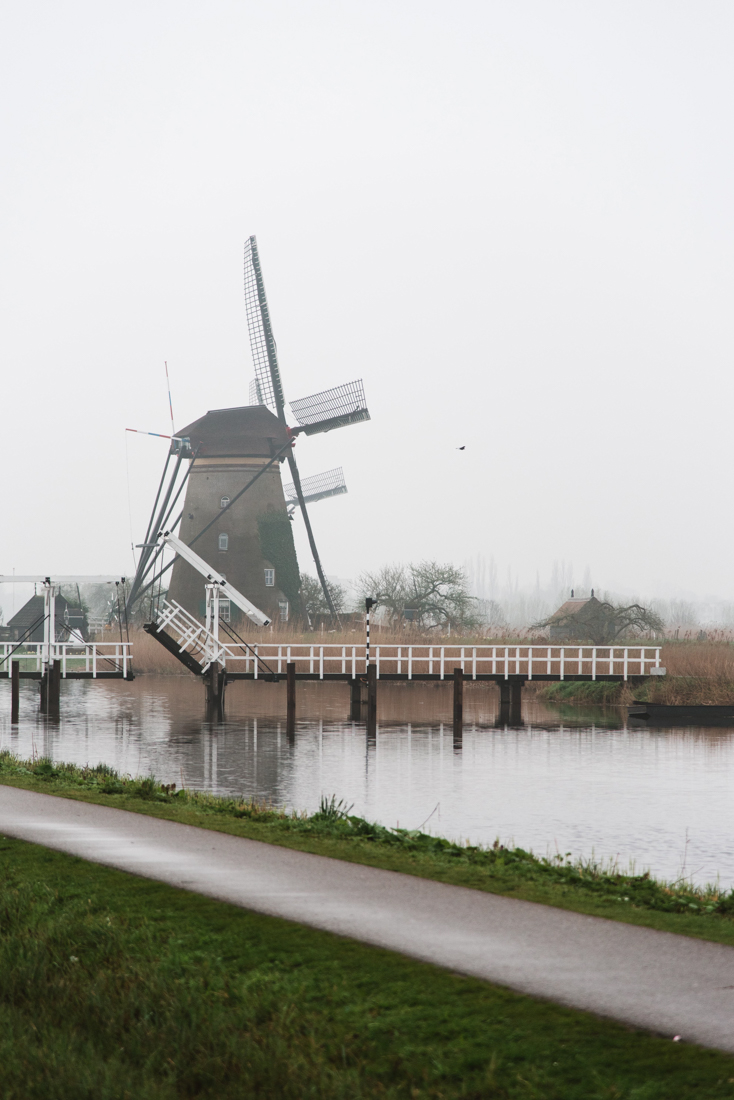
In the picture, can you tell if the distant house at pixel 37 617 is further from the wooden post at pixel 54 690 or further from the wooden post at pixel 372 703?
the wooden post at pixel 372 703

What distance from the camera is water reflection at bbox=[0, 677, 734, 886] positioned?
52.3 ft

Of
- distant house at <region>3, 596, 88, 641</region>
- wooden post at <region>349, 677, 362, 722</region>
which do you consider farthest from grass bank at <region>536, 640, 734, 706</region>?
distant house at <region>3, 596, 88, 641</region>

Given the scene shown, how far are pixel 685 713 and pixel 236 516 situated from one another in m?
23.6

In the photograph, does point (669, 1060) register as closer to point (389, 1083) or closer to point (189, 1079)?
point (389, 1083)

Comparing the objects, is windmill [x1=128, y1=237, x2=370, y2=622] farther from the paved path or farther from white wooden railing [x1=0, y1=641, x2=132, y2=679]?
the paved path

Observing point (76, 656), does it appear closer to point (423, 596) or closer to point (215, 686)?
point (215, 686)

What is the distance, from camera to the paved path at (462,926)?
5621 mm

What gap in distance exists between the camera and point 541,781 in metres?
21.2

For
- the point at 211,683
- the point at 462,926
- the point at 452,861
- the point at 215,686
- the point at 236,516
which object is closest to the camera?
the point at 462,926

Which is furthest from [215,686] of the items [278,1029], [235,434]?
[278,1029]

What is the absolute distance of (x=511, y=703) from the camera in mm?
33250

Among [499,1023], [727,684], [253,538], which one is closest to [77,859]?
[499,1023]

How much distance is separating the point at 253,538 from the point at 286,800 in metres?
33.1

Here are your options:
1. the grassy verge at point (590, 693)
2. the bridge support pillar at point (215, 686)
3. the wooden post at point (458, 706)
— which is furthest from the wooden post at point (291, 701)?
the grassy verge at point (590, 693)
